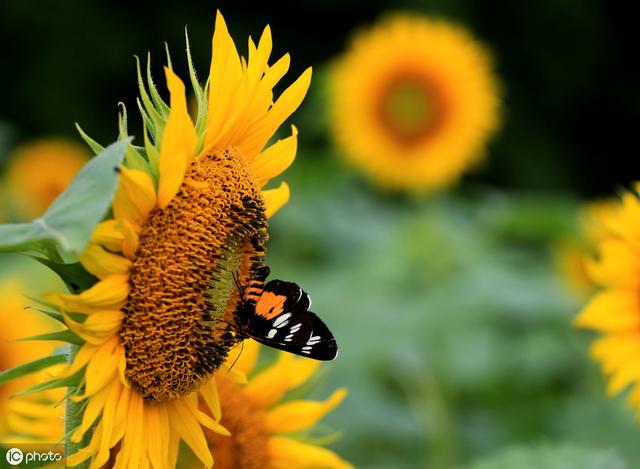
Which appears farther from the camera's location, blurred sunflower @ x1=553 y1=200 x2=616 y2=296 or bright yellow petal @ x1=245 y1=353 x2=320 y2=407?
blurred sunflower @ x1=553 y1=200 x2=616 y2=296

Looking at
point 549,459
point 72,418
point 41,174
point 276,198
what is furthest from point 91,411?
point 41,174

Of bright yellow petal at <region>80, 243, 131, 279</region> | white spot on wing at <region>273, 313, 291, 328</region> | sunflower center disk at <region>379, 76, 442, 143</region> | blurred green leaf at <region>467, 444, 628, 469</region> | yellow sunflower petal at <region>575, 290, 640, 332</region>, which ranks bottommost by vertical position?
bright yellow petal at <region>80, 243, 131, 279</region>

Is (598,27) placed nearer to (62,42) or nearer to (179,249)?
(62,42)

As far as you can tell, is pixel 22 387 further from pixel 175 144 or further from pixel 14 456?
pixel 175 144

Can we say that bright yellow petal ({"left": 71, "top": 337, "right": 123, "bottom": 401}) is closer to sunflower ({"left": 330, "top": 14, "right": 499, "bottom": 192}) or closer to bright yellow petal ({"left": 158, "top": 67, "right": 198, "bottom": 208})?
bright yellow petal ({"left": 158, "top": 67, "right": 198, "bottom": 208})

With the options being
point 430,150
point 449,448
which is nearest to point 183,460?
point 449,448

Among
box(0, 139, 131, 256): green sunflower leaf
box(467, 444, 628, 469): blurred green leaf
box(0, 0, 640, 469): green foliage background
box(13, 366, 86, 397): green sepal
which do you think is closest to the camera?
box(0, 139, 131, 256): green sunflower leaf

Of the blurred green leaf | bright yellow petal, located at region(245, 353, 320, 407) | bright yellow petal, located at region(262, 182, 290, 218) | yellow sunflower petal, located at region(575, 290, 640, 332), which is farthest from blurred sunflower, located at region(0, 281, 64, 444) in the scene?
yellow sunflower petal, located at region(575, 290, 640, 332)
